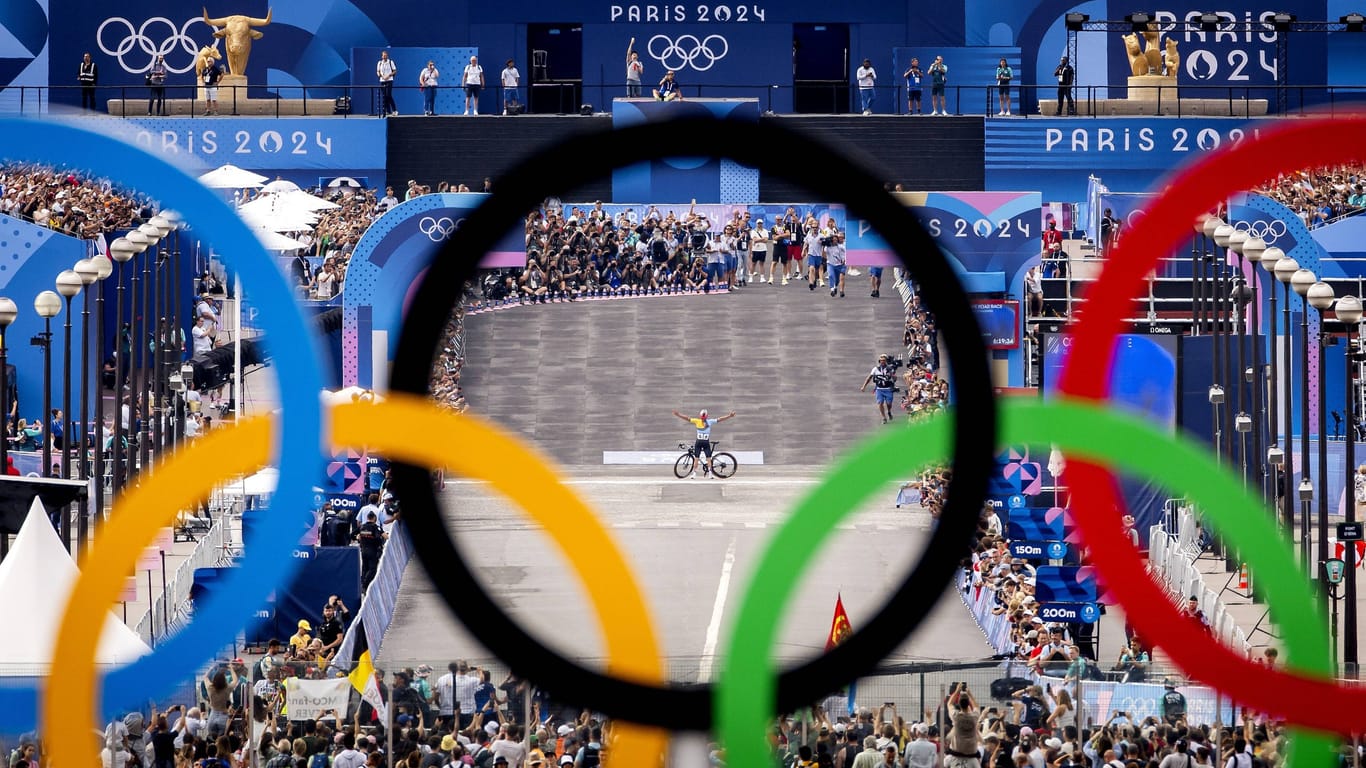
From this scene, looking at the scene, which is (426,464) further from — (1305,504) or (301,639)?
(1305,504)

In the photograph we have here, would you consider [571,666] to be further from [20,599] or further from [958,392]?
[20,599]

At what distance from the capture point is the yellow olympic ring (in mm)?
8688

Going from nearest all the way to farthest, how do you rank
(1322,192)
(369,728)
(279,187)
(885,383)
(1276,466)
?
1. (369,728)
2. (1276,466)
3. (885,383)
4. (279,187)
5. (1322,192)

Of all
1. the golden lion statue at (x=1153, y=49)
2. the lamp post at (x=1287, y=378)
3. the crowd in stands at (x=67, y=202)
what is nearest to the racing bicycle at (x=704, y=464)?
the lamp post at (x=1287, y=378)

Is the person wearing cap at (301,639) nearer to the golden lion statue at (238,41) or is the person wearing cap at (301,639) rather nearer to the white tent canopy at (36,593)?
the white tent canopy at (36,593)

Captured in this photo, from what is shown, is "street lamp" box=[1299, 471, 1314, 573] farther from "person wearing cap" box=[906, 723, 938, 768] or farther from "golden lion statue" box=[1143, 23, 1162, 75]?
"golden lion statue" box=[1143, 23, 1162, 75]

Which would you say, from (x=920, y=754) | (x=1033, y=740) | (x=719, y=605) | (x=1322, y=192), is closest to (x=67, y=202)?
(x=719, y=605)

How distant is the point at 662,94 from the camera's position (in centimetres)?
4900

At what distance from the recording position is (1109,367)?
8.99m

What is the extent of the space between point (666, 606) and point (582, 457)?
10.2m

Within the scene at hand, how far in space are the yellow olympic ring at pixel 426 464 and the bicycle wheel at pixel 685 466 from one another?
26.0 meters

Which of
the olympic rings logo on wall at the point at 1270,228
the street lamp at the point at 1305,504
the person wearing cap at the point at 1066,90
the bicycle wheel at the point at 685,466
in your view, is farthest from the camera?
the person wearing cap at the point at 1066,90

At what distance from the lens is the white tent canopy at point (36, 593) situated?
17.4m

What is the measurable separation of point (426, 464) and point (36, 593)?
34.1 ft
